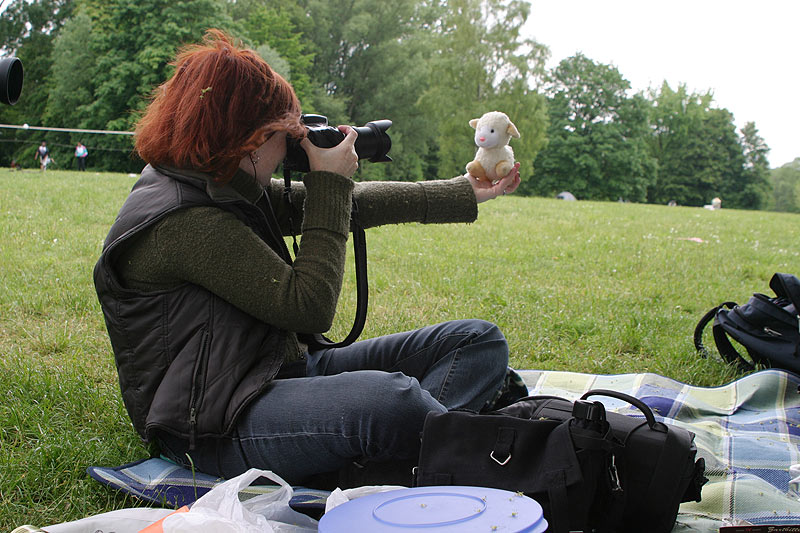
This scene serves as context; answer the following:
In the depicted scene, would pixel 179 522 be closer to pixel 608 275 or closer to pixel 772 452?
pixel 772 452

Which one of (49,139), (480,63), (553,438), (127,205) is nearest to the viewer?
(553,438)

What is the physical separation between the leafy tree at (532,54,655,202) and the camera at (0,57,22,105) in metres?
37.3

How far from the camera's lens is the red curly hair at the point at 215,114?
1.73m

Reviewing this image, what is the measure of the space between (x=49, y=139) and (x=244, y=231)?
33.2 m

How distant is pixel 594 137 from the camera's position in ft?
126

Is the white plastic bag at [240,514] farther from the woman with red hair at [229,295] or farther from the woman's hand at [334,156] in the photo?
the woman's hand at [334,156]

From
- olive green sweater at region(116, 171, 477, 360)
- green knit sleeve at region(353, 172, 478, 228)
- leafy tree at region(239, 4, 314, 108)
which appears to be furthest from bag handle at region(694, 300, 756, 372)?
leafy tree at region(239, 4, 314, 108)

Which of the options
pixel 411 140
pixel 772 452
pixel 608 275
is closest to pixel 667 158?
pixel 411 140

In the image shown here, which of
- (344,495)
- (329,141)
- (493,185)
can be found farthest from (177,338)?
(493,185)

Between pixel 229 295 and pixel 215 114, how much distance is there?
462mm

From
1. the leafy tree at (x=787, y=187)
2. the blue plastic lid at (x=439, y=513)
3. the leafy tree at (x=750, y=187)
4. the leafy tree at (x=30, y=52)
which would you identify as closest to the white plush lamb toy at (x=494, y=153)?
the blue plastic lid at (x=439, y=513)

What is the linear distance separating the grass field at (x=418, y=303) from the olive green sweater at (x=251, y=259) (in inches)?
26.1

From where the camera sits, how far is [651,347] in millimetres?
3449

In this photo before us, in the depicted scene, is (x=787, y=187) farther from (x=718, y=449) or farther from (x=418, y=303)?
(x=718, y=449)
